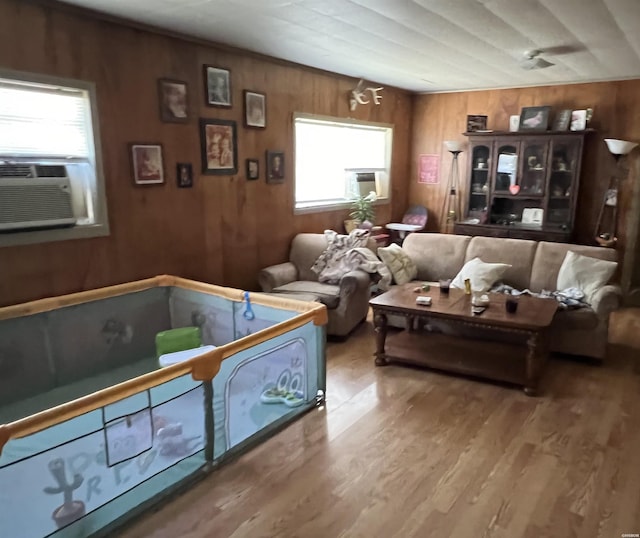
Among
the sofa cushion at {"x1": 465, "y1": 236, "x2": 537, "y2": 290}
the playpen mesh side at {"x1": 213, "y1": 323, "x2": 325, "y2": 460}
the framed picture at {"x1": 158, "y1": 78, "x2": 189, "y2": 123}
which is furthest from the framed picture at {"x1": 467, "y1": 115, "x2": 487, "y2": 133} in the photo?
the playpen mesh side at {"x1": 213, "y1": 323, "x2": 325, "y2": 460}

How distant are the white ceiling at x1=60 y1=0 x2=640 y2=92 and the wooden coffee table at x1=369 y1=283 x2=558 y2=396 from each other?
1.86 meters

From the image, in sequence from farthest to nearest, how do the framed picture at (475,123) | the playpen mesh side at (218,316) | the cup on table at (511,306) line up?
the framed picture at (475,123)
the cup on table at (511,306)
the playpen mesh side at (218,316)

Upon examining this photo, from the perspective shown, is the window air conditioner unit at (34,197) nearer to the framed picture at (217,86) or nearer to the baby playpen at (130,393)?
the baby playpen at (130,393)

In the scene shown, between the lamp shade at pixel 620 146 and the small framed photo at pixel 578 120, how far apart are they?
0.31m

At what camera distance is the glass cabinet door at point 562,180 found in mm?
5328

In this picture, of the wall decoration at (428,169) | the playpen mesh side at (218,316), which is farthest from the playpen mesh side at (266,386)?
the wall decoration at (428,169)

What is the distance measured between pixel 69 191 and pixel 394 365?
2.51 meters

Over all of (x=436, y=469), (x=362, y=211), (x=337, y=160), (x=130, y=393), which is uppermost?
(x=337, y=160)

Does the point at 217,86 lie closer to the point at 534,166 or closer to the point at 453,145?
the point at 453,145

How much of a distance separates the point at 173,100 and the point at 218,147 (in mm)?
532

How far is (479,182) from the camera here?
6016mm

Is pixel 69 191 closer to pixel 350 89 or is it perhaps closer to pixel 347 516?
pixel 347 516

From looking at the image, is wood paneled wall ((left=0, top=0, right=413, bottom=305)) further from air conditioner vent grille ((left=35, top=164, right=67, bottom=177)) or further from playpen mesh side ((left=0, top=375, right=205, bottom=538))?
playpen mesh side ((left=0, top=375, right=205, bottom=538))

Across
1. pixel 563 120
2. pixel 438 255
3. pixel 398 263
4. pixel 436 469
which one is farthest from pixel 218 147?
pixel 563 120
